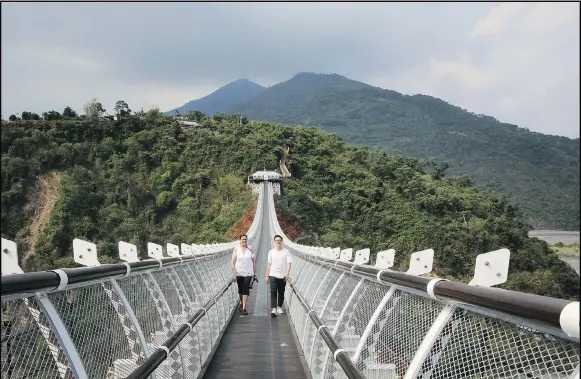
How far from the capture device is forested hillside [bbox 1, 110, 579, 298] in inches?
1574

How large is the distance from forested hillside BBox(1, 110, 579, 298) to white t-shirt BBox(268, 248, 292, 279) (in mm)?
23171

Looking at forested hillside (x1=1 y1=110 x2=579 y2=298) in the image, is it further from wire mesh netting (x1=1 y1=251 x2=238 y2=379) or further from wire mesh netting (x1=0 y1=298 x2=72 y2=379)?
wire mesh netting (x1=0 y1=298 x2=72 y2=379)

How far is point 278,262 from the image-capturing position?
7.80m

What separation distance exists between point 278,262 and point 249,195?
47998 mm

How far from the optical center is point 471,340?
80.3 inches

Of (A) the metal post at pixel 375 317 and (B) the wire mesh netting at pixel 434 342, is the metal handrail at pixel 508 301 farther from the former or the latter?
(A) the metal post at pixel 375 317

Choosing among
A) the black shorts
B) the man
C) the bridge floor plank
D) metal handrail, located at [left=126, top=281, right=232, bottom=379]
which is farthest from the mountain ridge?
the black shorts

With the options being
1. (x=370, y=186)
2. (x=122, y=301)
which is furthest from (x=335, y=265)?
(x=370, y=186)

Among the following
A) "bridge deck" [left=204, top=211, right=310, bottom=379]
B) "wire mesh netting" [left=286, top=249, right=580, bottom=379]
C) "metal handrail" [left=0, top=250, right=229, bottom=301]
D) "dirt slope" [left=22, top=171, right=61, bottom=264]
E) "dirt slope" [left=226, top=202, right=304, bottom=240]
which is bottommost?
"dirt slope" [left=226, top=202, right=304, bottom=240]

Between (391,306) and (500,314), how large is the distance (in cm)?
158

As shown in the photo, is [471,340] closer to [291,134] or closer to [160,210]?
[160,210]

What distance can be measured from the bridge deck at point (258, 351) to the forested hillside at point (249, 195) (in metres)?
22.1

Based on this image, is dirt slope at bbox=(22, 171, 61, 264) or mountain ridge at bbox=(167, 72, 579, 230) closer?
mountain ridge at bbox=(167, 72, 579, 230)

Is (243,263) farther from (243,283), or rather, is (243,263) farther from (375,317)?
(375,317)
